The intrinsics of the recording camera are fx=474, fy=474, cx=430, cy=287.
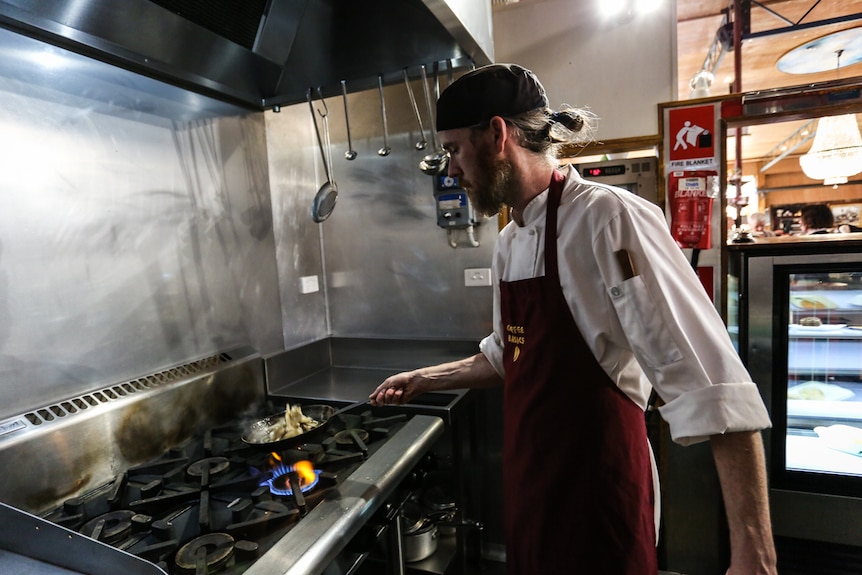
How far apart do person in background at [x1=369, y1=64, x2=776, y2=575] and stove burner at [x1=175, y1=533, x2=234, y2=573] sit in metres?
0.60

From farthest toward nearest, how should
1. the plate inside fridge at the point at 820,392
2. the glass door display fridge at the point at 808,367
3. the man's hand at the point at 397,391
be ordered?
1. the plate inside fridge at the point at 820,392
2. the glass door display fridge at the point at 808,367
3. the man's hand at the point at 397,391

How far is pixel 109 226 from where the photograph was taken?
1.34 meters

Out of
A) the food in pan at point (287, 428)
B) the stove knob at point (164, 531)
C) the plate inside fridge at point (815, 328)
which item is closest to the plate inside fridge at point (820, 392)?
the plate inside fridge at point (815, 328)

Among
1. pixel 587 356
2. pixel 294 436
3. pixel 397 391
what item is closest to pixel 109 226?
pixel 294 436

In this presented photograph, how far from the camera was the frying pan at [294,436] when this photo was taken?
3.99 ft

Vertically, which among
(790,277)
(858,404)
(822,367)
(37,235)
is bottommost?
(858,404)

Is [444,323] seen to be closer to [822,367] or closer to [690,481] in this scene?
[690,481]

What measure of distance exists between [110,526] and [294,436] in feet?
1.35

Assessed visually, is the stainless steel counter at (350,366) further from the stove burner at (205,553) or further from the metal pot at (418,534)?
the stove burner at (205,553)

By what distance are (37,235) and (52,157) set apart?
0.67 ft

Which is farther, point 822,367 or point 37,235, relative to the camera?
point 822,367

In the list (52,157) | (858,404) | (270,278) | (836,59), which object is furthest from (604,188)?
(836,59)

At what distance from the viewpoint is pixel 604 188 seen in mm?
939

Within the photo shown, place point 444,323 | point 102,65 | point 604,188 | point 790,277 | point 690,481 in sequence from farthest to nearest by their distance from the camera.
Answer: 1. point 444,323
2. point 690,481
3. point 790,277
4. point 102,65
5. point 604,188
